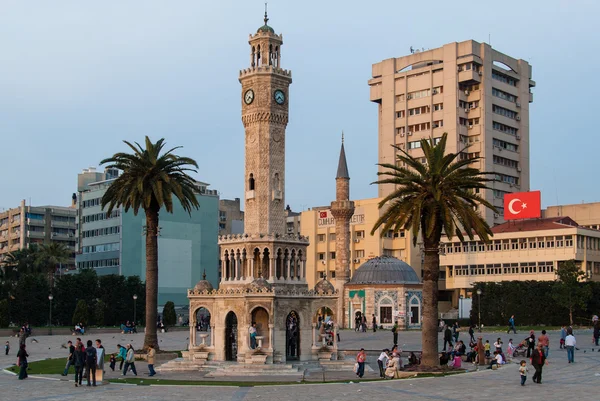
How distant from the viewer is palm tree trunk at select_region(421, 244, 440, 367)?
4300 centimetres

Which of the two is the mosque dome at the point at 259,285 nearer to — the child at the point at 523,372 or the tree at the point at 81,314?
the child at the point at 523,372

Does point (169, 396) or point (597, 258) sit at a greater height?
point (597, 258)

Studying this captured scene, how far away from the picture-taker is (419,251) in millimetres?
121312

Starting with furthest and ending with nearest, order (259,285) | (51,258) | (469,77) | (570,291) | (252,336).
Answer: (469,77) < (51,258) < (570,291) < (259,285) < (252,336)

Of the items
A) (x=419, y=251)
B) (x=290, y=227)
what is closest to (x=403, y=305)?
(x=419, y=251)

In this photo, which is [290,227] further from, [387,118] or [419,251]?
[419,251]

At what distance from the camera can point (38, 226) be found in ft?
531

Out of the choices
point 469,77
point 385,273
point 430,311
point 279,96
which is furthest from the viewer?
point 469,77

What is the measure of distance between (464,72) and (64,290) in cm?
7227

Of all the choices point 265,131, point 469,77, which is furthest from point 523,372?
point 469,77

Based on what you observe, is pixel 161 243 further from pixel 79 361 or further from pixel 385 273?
pixel 79 361

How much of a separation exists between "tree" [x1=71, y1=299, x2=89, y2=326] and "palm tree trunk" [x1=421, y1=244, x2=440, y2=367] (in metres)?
61.1

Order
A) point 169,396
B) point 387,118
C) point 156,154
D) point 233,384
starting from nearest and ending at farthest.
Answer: point 169,396 → point 233,384 → point 156,154 → point 387,118

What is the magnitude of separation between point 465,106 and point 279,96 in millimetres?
84970
